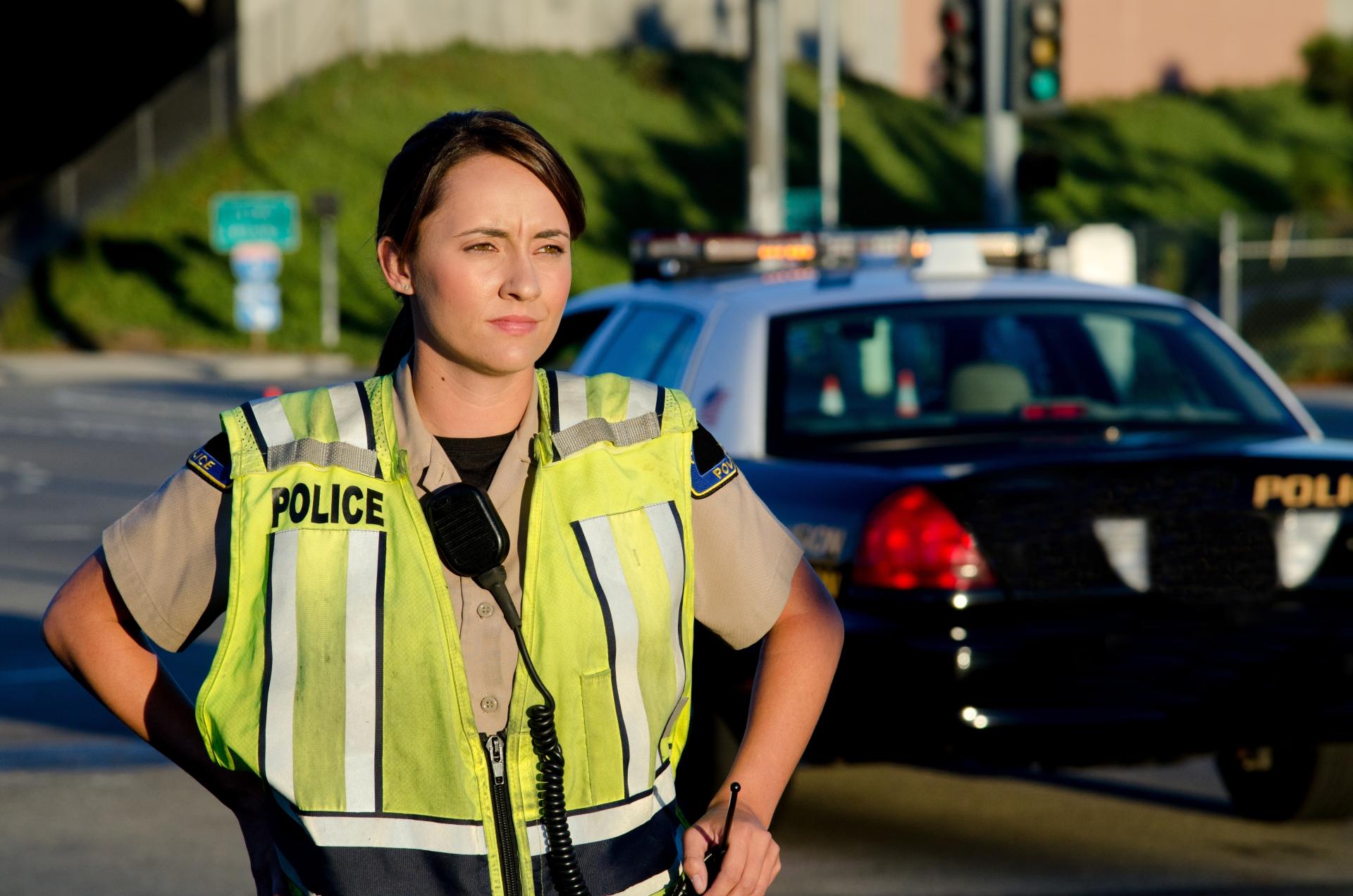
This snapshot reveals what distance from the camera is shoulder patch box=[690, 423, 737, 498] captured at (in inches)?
93.8

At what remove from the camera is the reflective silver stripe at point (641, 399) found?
2.38m

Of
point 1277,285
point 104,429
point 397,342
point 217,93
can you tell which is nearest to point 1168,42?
point 217,93

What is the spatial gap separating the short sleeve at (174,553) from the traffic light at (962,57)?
41.6 ft

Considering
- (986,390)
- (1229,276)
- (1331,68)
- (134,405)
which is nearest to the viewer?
(986,390)

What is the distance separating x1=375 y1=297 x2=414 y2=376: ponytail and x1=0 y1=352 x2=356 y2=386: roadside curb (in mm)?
Answer: 27541

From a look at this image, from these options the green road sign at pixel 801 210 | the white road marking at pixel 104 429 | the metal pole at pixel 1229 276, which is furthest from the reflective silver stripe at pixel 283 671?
the green road sign at pixel 801 210

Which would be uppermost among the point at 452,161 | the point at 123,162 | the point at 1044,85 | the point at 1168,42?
the point at 1168,42

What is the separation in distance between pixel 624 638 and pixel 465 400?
34cm

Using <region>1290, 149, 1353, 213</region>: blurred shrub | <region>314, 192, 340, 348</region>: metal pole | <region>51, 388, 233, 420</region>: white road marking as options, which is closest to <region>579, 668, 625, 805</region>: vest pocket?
<region>51, 388, 233, 420</region>: white road marking

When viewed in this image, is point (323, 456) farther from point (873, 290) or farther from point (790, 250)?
point (790, 250)

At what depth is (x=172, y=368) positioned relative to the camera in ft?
105

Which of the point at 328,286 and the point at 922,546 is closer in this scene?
the point at 922,546

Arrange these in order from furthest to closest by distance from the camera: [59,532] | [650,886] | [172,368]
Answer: [172,368] → [59,532] → [650,886]

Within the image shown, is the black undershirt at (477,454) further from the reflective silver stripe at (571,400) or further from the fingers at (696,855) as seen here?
the fingers at (696,855)
